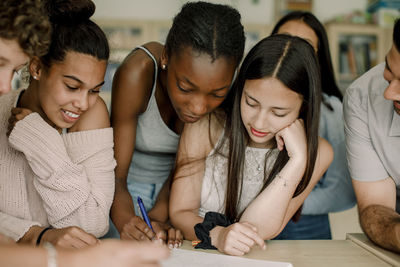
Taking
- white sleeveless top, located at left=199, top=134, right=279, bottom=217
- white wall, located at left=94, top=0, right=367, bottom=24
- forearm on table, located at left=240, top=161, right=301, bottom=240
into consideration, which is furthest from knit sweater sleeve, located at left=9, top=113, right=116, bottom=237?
white wall, located at left=94, top=0, right=367, bottom=24

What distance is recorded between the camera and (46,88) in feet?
3.69

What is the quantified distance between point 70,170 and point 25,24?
450mm

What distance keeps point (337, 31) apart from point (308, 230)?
2.71m

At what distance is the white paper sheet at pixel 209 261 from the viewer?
2.98ft

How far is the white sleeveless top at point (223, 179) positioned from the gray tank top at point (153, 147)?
7.5 inches

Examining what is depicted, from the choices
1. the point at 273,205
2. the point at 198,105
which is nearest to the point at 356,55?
the point at 273,205

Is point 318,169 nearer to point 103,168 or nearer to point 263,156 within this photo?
point 263,156

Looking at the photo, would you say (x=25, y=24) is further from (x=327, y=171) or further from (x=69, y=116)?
(x=327, y=171)

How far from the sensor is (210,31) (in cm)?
110

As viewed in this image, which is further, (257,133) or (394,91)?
(257,133)

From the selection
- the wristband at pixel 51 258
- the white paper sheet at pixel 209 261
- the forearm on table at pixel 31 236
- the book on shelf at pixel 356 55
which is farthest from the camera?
the book on shelf at pixel 356 55

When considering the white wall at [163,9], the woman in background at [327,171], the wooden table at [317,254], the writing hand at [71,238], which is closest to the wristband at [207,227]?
the wooden table at [317,254]

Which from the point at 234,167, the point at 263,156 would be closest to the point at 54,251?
the point at 234,167

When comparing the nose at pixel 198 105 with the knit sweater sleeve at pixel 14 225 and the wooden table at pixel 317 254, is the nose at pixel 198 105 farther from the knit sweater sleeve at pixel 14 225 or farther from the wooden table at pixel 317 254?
the knit sweater sleeve at pixel 14 225
